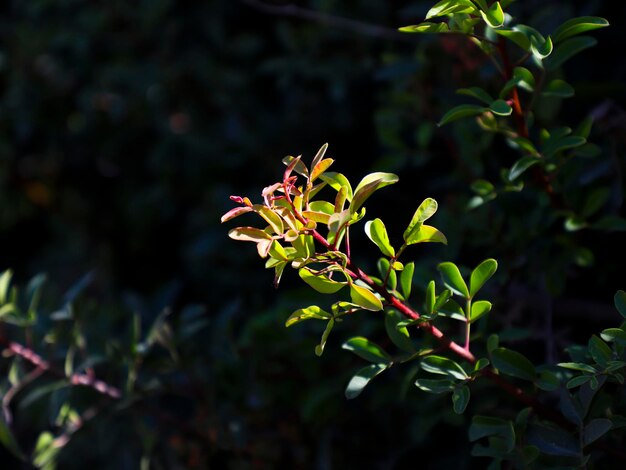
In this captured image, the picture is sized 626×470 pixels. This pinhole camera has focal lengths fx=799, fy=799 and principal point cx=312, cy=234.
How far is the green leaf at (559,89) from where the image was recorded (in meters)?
1.06

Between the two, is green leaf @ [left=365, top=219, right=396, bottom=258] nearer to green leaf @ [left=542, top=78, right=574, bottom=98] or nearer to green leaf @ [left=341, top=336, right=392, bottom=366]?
green leaf @ [left=341, top=336, right=392, bottom=366]

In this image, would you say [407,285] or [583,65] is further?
[583,65]

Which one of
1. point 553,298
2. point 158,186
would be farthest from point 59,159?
point 553,298

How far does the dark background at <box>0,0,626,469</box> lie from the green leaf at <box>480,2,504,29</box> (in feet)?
1.34

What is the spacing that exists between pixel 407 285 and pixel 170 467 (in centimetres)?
77

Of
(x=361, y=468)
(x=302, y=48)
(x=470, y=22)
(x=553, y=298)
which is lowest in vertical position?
(x=361, y=468)

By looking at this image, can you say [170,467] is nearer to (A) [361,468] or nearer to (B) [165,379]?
(B) [165,379]

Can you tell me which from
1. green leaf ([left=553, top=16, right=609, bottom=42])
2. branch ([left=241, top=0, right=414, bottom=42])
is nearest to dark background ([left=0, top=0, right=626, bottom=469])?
branch ([left=241, top=0, right=414, bottom=42])

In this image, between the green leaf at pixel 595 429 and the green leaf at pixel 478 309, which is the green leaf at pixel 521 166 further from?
the green leaf at pixel 595 429

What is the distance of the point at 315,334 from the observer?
61.6 inches

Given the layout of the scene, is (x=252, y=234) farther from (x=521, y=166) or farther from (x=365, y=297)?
(x=521, y=166)

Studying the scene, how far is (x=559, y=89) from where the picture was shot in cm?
108

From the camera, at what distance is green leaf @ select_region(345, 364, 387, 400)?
918 mm

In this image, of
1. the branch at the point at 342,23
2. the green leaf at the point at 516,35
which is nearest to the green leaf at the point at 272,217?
the green leaf at the point at 516,35
